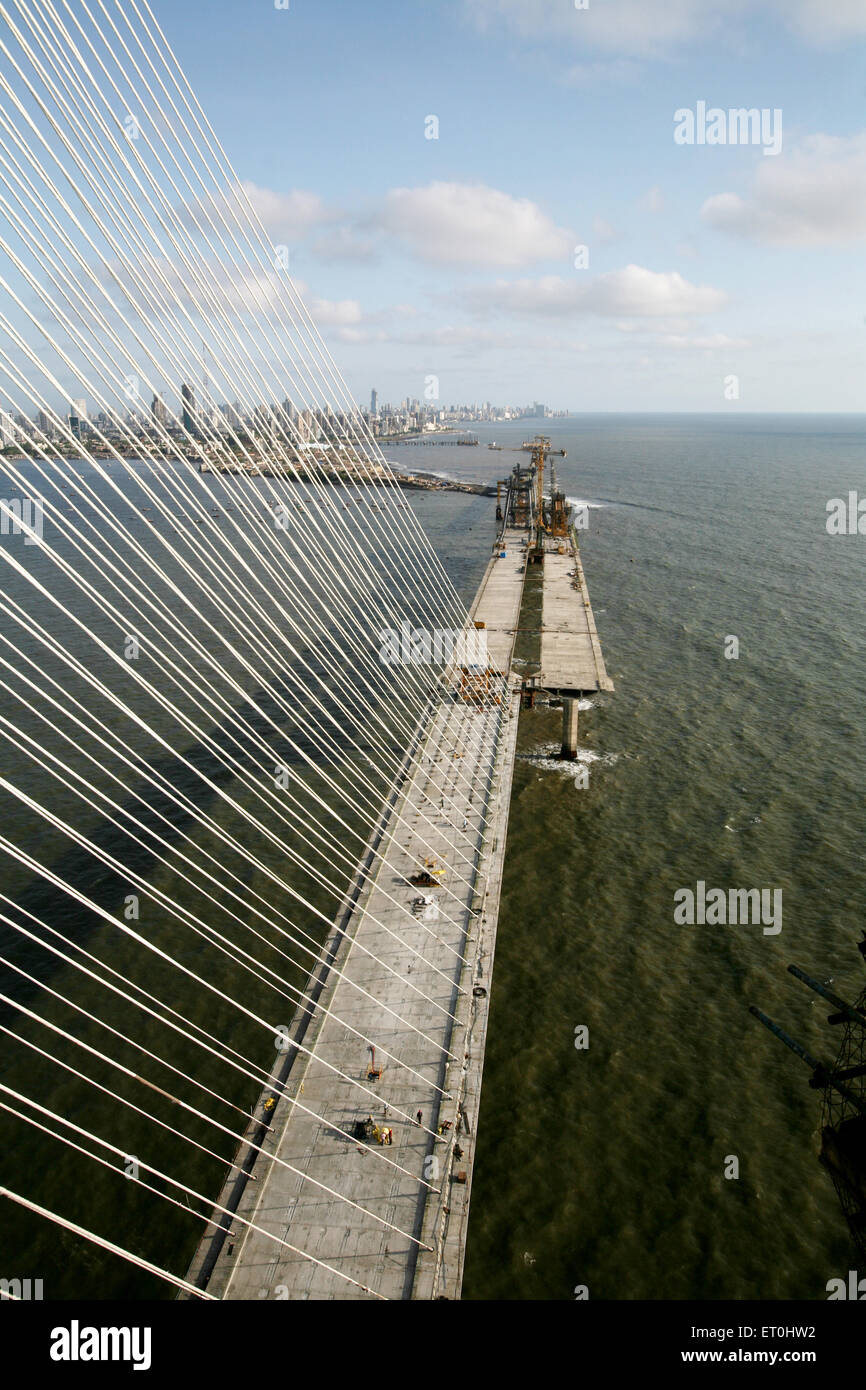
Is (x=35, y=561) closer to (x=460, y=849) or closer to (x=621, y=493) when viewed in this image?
(x=460, y=849)

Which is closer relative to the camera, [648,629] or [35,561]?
[648,629]

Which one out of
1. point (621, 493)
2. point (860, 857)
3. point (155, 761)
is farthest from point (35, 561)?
point (621, 493)
